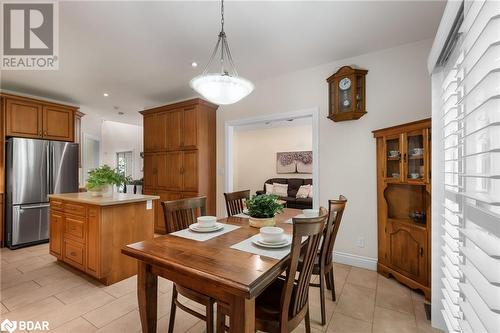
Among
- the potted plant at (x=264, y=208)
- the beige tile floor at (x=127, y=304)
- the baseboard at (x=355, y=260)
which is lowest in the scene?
the beige tile floor at (x=127, y=304)

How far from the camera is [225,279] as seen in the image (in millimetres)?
997

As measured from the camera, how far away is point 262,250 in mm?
1340

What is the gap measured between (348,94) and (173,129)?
2.99 meters

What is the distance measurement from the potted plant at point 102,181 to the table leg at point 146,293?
1.80m

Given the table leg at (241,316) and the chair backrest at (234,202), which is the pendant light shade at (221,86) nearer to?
the chair backrest at (234,202)

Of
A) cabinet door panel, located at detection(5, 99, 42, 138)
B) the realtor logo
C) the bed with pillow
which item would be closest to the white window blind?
the realtor logo

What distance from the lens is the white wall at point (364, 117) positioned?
2605 millimetres

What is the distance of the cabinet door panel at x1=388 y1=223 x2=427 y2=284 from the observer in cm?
217

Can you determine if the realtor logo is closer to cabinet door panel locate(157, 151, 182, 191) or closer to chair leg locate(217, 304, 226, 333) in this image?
cabinet door panel locate(157, 151, 182, 191)

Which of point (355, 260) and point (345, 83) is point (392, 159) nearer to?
point (345, 83)

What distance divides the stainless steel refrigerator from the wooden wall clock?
4580 mm

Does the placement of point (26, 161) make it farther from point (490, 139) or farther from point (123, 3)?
point (490, 139)

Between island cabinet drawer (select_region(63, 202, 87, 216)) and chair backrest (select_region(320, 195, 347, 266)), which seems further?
island cabinet drawer (select_region(63, 202, 87, 216))

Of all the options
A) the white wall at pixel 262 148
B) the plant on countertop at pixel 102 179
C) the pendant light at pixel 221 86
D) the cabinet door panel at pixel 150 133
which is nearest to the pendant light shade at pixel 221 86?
the pendant light at pixel 221 86
